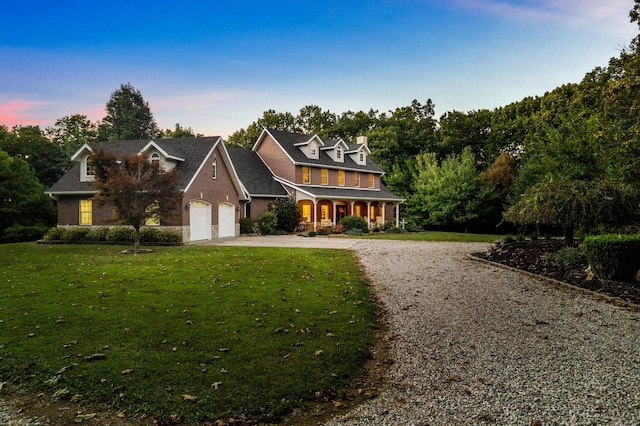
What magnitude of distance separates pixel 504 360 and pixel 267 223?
78.8 feet

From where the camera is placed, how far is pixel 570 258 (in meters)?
12.7

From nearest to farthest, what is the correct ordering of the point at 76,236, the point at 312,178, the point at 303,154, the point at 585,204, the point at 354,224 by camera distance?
the point at 585,204, the point at 76,236, the point at 354,224, the point at 312,178, the point at 303,154

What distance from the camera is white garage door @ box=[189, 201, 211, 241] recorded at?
2318 cm

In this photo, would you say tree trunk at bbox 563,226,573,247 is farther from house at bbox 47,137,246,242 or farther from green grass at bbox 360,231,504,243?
house at bbox 47,137,246,242

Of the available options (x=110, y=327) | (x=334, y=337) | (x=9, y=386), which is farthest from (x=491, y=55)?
(x=9, y=386)

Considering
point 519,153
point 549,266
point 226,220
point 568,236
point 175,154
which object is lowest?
point 549,266

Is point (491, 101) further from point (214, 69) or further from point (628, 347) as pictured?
point (628, 347)

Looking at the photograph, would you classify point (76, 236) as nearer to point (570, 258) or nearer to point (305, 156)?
point (305, 156)

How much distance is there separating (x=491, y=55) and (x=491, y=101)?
1944 cm

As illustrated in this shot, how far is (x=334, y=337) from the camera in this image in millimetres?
6316

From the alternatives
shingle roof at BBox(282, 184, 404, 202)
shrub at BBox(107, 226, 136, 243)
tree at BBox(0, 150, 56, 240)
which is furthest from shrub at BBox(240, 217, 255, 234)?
tree at BBox(0, 150, 56, 240)

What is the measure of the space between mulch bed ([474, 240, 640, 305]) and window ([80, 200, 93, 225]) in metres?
22.8

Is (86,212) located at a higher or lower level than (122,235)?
higher

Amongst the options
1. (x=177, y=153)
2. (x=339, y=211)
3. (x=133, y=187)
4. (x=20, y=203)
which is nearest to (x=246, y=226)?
(x=177, y=153)
